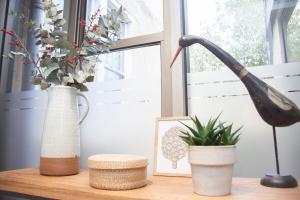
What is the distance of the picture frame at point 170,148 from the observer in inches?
35.5

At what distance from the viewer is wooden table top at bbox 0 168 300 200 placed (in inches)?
24.0

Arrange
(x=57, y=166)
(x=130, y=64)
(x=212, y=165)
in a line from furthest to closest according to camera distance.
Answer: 1. (x=130, y=64)
2. (x=57, y=166)
3. (x=212, y=165)

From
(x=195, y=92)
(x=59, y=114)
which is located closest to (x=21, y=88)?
(x=59, y=114)

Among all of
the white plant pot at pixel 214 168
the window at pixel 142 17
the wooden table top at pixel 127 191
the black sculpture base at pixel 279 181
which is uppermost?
the window at pixel 142 17

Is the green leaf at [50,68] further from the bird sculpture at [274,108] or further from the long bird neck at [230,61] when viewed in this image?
the bird sculpture at [274,108]

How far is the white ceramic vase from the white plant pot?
52cm

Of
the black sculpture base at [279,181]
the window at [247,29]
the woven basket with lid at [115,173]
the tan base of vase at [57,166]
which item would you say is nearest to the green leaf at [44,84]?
the tan base of vase at [57,166]

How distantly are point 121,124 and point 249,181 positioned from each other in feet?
2.00

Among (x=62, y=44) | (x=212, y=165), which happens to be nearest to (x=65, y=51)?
(x=62, y=44)

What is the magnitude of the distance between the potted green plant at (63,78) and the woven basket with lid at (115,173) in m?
0.25

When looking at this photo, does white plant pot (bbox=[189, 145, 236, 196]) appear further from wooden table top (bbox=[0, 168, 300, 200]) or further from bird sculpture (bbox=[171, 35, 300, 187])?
bird sculpture (bbox=[171, 35, 300, 187])

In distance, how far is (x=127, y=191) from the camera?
667 mm

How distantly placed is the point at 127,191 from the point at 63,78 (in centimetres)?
55

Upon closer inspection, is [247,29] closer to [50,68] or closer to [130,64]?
[130,64]
